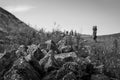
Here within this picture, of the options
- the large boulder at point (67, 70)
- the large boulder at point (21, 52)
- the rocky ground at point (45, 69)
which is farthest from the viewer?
the large boulder at point (21, 52)

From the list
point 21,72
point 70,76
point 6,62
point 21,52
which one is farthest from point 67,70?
point 21,52

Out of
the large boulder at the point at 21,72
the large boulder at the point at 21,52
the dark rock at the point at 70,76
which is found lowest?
the dark rock at the point at 70,76

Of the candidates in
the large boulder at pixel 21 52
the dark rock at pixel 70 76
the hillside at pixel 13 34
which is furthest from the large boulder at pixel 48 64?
the hillside at pixel 13 34

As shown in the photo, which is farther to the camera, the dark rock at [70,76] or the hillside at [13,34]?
the hillside at [13,34]

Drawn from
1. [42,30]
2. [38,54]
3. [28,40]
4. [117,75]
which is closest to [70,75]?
[38,54]

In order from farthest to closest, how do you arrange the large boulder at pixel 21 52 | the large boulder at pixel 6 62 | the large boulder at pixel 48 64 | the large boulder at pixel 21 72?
the large boulder at pixel 21 52
the large boulder at pixel 48 64
the large boulder at pixel 6 62
the large boulder at pixel 21 72

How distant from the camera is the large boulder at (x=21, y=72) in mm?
6684

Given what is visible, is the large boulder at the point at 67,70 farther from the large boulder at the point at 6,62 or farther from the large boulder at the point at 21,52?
the large boulder at the point at 21,52

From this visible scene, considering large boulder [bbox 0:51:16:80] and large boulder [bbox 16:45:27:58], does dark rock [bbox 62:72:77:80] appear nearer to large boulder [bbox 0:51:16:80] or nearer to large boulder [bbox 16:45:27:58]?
large boulder [bbox 0:51:16:80]

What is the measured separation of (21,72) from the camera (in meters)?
6.93

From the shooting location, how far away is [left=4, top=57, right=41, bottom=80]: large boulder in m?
6.68

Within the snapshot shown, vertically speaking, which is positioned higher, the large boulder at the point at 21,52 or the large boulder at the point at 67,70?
the large boulder at the point at 21,52

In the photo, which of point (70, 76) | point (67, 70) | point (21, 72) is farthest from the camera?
point (67, 70)

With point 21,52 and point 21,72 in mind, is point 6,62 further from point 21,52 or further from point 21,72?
point 21,52
